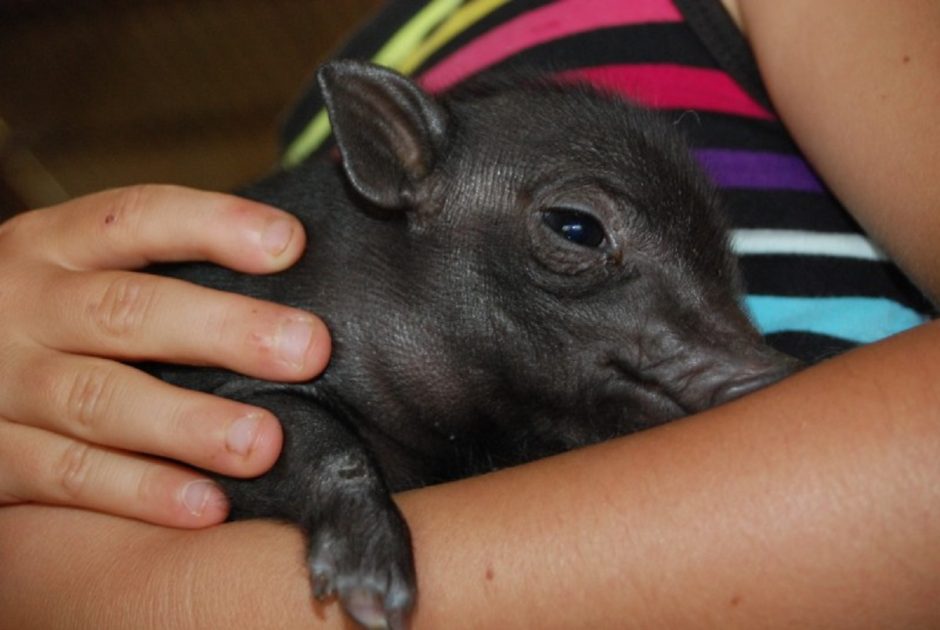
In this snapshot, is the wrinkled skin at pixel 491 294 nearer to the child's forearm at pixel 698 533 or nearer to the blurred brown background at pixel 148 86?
the child's forearm at pixel 698 533

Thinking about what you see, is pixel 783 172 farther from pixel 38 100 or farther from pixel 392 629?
pixel 38 100

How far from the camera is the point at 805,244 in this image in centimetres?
156

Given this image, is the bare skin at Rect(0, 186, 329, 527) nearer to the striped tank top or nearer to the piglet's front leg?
the piglet's front leg

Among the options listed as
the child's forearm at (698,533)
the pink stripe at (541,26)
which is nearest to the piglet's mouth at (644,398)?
the child's forearm at (698,533)

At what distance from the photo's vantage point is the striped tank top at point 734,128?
1.54 meters

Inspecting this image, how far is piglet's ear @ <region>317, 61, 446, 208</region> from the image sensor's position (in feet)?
4.30

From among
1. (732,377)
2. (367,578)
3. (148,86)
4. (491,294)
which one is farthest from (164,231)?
(148,86)

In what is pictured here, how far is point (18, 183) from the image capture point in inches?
137

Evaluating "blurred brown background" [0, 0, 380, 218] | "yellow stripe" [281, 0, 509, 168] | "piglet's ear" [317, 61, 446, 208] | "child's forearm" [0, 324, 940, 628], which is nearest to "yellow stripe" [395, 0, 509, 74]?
"yellow stripe" [281, 0, 509, 168]

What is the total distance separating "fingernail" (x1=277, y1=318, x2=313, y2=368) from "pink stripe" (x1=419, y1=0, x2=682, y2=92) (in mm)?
611

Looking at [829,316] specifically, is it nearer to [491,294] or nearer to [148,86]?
[491,294]

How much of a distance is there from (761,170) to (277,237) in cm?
71

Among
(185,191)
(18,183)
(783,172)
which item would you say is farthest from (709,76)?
(18,183)

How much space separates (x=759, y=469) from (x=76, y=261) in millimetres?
921
